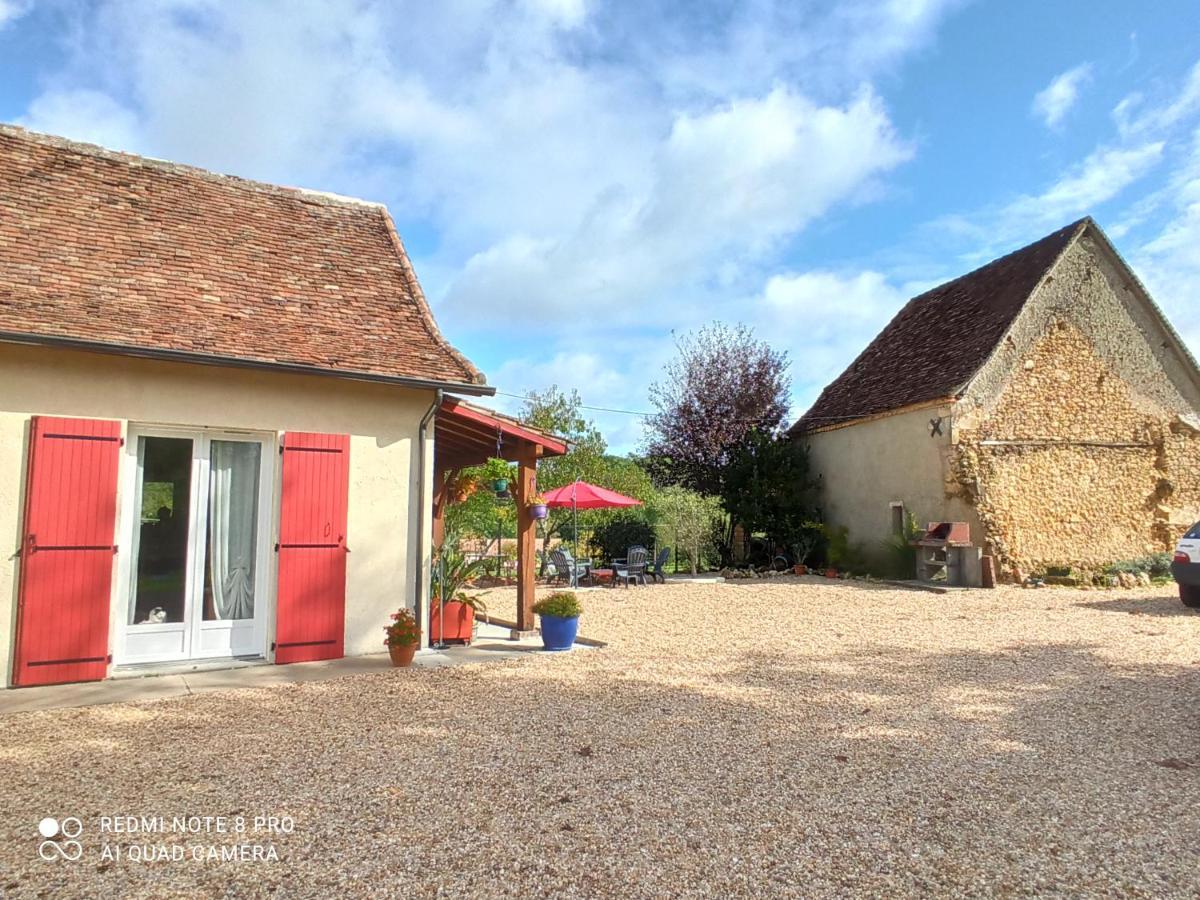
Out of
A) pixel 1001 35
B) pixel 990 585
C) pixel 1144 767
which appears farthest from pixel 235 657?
pixel 990 585

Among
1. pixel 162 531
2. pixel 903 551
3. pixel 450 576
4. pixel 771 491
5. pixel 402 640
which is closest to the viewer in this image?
pixel 162 531

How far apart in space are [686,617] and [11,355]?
7635mm

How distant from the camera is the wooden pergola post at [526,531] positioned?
7.65 m

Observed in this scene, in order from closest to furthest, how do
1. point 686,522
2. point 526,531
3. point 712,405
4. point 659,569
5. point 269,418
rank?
point 269,418 < point 526,531 < point 659,569 < point 686,522 < point 712,405

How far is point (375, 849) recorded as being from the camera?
293 cm

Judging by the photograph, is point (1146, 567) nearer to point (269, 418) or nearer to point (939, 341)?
point (939, 341)

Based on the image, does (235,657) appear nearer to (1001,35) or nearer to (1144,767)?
(1144,767)

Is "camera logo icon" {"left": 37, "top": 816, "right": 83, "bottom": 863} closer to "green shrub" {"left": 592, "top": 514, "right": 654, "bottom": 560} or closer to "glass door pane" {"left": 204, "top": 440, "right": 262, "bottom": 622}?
"glass door pane" {"left": 204, "top": 440, "right": 262, "bottom": 622}

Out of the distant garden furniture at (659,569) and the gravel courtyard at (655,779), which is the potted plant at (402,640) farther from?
the distant garden furniture at (659,569)

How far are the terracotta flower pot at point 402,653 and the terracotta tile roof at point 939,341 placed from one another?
35.2 feet

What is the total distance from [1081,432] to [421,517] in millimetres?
13061

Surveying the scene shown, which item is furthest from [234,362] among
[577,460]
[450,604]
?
[577,460]

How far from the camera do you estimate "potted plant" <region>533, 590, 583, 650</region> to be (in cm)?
717

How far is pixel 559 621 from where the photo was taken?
282 inches
